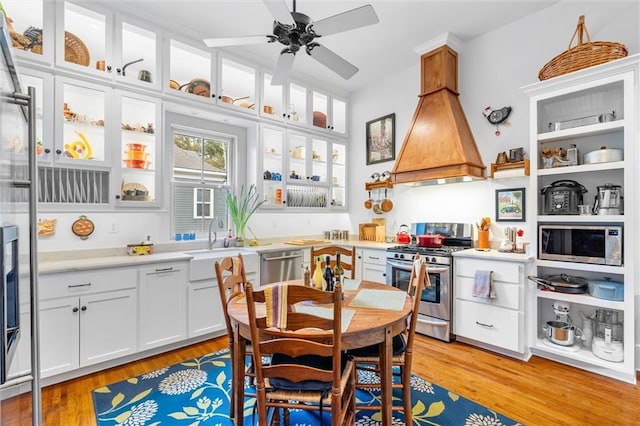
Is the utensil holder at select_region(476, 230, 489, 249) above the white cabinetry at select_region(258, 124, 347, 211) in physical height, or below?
below

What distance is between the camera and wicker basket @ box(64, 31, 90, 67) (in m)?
2.80

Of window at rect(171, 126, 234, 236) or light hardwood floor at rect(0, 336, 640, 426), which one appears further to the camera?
window at rect(171, 126, 234, 236)

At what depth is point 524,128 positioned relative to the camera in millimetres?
3406

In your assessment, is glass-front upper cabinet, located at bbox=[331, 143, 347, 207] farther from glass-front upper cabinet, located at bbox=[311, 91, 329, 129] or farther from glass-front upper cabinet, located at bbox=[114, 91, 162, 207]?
glass-front upper cabinet, located at bbox=[114, 91, 162, 207]

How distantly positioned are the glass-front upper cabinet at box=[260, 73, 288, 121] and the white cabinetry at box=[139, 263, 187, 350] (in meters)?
2.25

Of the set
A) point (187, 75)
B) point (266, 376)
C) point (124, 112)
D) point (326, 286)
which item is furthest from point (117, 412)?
point (187, 75)

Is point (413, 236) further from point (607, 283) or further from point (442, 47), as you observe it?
point (442, 47)

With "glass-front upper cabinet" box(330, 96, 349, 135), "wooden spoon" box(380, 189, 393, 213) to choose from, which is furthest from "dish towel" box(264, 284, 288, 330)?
"glass-front upper cabinet" box(330, 96, 349, 135)

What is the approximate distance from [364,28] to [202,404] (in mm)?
3825

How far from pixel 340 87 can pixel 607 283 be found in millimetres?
4149

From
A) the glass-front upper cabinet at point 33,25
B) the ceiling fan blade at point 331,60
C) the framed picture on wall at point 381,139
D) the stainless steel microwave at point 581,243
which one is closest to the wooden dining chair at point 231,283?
the ceiling fan blade at point 331,60

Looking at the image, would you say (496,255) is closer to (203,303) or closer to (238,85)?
(203,303)

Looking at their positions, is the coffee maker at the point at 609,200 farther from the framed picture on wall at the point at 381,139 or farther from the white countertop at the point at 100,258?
the white countertop at the point at 100,258

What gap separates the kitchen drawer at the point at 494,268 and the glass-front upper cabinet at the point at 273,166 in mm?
2371
